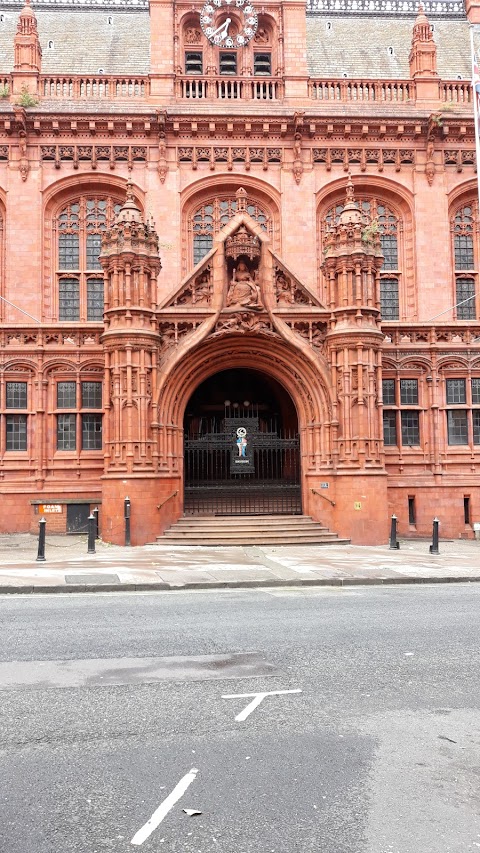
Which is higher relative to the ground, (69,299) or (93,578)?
(69,299)

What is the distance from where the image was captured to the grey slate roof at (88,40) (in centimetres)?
3081

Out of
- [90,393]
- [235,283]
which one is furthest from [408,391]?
[90,393]

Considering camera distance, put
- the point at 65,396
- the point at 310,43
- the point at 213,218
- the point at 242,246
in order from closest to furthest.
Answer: the point at 242,246, the point at 65,396, the point at 213,218, the point at 310,43

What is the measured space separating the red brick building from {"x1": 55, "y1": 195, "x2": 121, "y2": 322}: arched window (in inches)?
3.4

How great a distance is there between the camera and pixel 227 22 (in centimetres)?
2902

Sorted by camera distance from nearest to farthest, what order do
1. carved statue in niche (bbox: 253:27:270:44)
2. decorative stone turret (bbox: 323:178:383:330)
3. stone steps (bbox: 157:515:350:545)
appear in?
stone steps (bbox: 157:515:350:545) < decorative stone turret (bbox: 323:178:383:330) < carved statue in niche (bbox: 253:27:270:44)

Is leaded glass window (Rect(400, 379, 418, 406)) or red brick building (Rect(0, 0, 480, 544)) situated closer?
red brick building (Rect(0, 0, 480, 544))

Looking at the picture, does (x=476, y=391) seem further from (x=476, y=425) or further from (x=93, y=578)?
(x=93, y=578)

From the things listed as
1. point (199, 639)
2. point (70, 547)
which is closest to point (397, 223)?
point (70, 547)

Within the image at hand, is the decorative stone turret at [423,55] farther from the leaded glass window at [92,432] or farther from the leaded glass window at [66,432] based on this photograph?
the leaded glass window at [66,432]

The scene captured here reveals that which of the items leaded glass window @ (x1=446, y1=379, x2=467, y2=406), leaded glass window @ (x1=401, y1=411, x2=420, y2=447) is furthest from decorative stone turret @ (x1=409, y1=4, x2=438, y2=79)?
leaded glass window @ (x1=401, y1=411, x2=420, y2=447)

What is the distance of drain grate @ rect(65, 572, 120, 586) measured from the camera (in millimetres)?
13719

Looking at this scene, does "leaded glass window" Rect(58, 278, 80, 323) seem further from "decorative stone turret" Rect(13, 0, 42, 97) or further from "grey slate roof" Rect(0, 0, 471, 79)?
"grey slate roof" Rect(0, 0, 471, 79)

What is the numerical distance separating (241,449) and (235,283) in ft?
18.3
